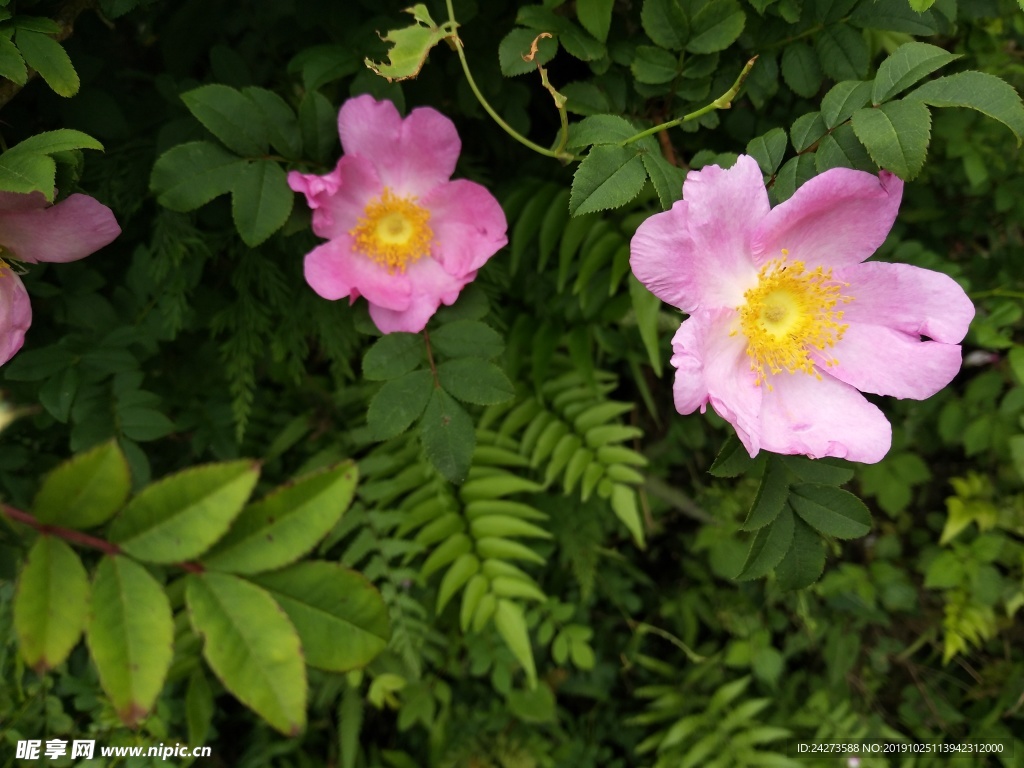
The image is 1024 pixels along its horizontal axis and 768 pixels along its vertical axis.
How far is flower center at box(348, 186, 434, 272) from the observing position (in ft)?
3.68

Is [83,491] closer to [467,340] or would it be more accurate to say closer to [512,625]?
[467,340]

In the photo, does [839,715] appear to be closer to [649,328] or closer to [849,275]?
[649,328]

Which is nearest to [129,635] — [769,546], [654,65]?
[769,546]

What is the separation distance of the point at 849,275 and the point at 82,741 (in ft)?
4.93

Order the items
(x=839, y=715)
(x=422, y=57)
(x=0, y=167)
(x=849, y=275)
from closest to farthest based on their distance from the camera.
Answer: (x=0, y=167) < (x=422, y=57) < (x=849, y=275) < (x=839, y=715)

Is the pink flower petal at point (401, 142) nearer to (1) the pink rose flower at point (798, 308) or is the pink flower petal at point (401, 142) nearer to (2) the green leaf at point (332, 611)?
(1) the pink rose flower at point (798, 308)

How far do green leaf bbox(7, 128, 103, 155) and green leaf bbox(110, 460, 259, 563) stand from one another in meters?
0.39

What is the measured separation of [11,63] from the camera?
772mm

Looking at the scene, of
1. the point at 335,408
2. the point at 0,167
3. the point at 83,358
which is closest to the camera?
the point at 0,167

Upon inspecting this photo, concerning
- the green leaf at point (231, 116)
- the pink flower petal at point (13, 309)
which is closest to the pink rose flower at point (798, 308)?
the green leaf at point (231, 116)

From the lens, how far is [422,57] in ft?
2.78

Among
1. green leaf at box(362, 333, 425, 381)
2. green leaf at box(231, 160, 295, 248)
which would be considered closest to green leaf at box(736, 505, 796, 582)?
green leaf at box(362, 333, 425, 381)

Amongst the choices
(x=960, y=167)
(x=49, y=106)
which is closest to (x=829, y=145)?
(x=960, y=167)

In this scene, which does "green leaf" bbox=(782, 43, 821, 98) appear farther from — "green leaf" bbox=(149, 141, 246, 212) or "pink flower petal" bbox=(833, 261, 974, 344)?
"green leaf" bbox=(149, 141, 246, 212)
